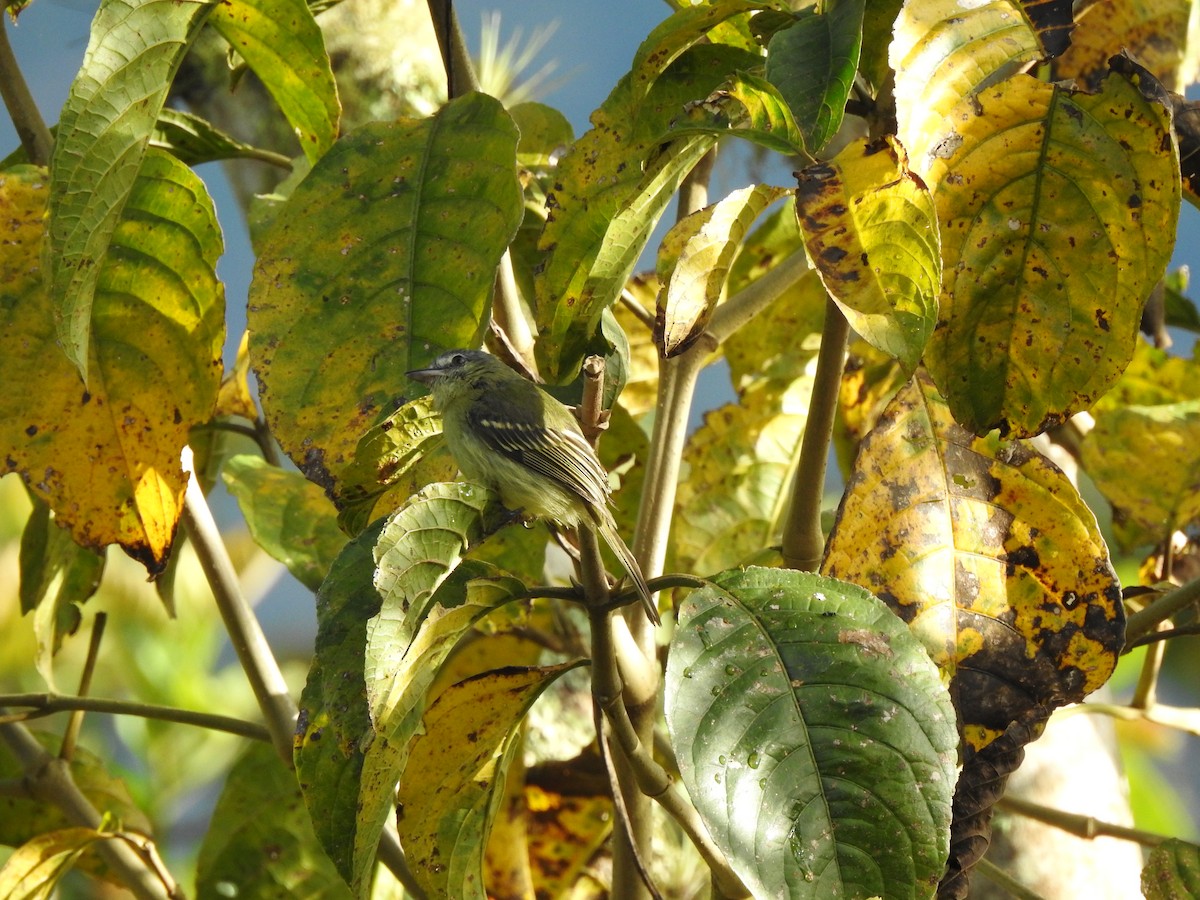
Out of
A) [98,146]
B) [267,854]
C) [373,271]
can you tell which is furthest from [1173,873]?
[98,146]

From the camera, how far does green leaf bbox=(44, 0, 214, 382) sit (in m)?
1.25

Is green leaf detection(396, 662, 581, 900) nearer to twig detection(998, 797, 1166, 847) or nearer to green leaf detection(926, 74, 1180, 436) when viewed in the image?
green leaf detection(926, 74, 1180, 436)

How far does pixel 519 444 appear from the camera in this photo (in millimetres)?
2123

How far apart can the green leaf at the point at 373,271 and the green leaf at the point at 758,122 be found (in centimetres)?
29

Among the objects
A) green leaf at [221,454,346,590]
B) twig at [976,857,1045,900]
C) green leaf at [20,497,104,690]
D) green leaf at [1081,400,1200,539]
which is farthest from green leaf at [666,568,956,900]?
green leaf at [20,497,104,690]

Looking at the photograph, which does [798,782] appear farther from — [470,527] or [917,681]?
[470,527]

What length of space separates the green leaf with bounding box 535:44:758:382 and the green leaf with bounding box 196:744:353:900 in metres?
1.04

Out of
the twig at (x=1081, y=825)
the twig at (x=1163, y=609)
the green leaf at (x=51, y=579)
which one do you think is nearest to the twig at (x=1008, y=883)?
the twig at (x=1081, y=825)

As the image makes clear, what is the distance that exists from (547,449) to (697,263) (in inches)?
37.2

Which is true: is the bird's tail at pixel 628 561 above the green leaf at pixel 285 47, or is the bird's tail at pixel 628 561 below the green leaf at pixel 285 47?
below

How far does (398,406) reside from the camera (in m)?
1.35

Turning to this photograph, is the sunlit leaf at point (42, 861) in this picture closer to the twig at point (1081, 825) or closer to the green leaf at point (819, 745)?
the green leaf at point (819, 745)

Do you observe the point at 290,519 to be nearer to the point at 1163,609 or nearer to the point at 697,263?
the point at 697,263

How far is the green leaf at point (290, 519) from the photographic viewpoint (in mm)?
1926
